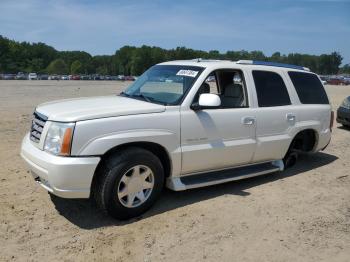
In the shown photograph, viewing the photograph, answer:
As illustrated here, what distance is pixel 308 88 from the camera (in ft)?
23.0

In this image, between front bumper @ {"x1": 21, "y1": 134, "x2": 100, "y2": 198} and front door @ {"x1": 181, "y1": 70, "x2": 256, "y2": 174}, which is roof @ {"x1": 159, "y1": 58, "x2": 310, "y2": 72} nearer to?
front door @ {"x1": 181, "y1": 70, "x2": 256, "y2": 174}

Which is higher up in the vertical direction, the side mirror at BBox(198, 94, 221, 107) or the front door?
the side mirror at BBox(198, 94, 221, 107)

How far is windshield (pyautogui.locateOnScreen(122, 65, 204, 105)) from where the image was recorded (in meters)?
5.21

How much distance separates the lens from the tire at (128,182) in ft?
14.6

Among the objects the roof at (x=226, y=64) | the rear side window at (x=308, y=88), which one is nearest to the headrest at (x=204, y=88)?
the roof at (x=226, y=64)

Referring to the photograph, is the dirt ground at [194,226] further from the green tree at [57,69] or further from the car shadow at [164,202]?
the green tree at [57,69]

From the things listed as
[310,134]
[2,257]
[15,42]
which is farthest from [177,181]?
[15,42]

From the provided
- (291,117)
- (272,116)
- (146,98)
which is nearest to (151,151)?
(146,98)

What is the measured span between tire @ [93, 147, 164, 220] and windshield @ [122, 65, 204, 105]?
852 mm

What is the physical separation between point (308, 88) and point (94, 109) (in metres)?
4.05

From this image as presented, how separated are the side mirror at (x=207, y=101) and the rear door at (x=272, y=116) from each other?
1.15 metres

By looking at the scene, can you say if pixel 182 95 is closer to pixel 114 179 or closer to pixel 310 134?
pixel 114 179

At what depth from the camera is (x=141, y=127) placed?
4637mm

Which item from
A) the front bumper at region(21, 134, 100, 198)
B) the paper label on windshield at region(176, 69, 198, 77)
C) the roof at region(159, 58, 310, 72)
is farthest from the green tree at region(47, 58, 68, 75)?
the front bumper at region(21, 134, 100, 198)
